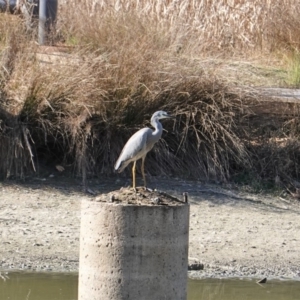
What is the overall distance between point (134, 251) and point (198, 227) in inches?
160

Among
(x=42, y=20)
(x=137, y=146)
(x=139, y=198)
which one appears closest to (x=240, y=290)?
(x=137, y=146)

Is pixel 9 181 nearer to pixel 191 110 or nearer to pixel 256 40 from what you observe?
pixel 191 110

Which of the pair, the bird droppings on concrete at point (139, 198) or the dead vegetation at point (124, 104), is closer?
the bird droppings on concrete at point (139, 198)

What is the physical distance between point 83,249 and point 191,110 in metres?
5.53

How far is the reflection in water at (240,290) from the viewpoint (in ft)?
24.7

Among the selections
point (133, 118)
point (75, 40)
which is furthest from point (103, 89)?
point (75, 40)

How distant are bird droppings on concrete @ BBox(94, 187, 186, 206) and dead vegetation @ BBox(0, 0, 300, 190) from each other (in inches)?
186

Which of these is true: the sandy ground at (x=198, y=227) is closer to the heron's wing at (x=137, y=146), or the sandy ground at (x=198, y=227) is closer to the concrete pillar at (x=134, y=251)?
the heron's wing at (x=137, y=146)

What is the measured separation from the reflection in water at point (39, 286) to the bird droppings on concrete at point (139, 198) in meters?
2.01

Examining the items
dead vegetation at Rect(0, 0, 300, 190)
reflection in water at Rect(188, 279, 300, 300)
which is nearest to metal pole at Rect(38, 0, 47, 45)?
dead vegetation at Rect(0, 0, 300, 190)

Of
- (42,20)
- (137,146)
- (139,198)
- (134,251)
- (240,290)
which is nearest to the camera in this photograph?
(134,251)

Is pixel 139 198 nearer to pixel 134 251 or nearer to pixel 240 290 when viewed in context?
pixel 134 251

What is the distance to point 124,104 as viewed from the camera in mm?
10484

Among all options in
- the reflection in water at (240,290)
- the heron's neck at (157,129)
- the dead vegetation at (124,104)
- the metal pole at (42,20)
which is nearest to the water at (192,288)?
the reflection in water at (240,290)
